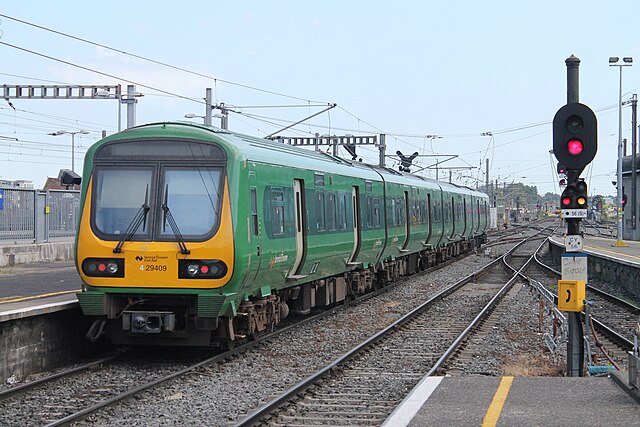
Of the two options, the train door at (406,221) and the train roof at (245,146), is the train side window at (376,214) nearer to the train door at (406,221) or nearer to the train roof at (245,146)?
the train roof at (245,146)

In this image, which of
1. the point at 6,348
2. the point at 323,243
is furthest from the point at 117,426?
the point at 323,243

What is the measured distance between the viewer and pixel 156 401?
9.46 meters

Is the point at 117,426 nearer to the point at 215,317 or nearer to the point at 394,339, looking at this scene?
the point at 215,317

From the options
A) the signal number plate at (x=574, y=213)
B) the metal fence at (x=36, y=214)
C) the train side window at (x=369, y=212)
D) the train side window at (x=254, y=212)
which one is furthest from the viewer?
the metal fence at (x=36, y=214)

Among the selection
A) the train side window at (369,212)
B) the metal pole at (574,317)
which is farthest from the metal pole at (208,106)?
the metal pole at (574,317)

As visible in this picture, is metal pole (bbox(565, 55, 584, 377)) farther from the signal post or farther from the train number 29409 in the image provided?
the train number 29409

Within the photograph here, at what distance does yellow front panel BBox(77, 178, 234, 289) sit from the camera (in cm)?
1151

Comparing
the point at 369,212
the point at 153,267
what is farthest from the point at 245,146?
the point at 369,212

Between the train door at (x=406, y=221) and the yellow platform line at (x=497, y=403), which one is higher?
the train door at (x=406, y=221)

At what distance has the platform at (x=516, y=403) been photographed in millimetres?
7523

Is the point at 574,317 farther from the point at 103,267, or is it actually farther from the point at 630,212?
the point at 630,212

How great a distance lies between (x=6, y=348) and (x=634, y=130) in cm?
3831

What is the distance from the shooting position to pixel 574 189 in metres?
10.9

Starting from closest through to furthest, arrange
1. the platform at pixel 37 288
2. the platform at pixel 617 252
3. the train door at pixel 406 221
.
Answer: the platform at pixel 37 288, the train door at pixel 406 221, the platform at pixel 617 252
